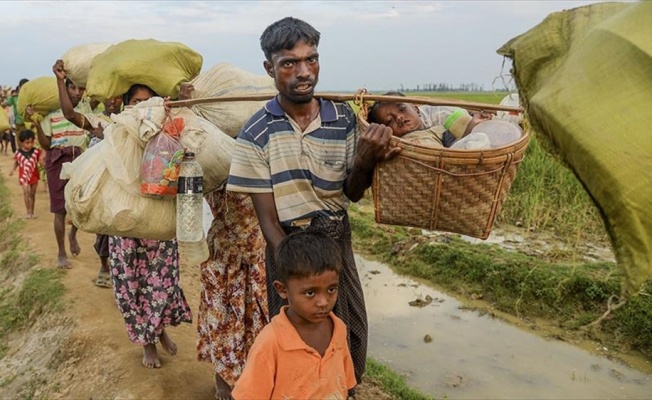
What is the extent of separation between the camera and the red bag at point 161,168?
2.75 m

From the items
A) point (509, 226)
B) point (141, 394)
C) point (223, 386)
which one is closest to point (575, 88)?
point (223, 386)

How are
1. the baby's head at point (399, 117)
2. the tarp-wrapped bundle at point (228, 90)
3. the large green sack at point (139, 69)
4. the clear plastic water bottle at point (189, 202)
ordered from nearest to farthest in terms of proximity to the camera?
the baby's head at point (399, 117) < the clear plastic water bottle at point (189, 202) < the tarp-wrapped bundle at point (228, 90) < the large green sack at point (139, 69)

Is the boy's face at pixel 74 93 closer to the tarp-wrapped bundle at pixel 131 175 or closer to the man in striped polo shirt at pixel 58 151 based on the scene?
the man in striped polo shirt at pixel 58 151

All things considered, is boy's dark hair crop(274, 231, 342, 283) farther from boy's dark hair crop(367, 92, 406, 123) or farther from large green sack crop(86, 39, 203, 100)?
large green sack crop(86, 39, 203, 100)

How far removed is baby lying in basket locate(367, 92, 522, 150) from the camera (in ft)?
7.11

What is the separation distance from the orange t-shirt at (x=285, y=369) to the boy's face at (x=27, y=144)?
7307mm

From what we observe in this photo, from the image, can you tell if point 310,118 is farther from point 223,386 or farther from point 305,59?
point 223,386

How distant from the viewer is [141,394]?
3611 mm

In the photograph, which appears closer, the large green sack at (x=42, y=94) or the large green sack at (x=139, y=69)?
the large green sack at (x=139, y=69)

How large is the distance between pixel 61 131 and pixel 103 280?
1608 millimetres

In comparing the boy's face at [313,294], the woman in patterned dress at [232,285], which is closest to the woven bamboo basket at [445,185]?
the boy's face at [313,294]

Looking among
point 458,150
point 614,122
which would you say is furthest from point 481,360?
point 614,122

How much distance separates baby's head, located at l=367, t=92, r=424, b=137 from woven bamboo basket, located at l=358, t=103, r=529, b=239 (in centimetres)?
11

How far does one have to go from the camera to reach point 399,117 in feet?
7.48
